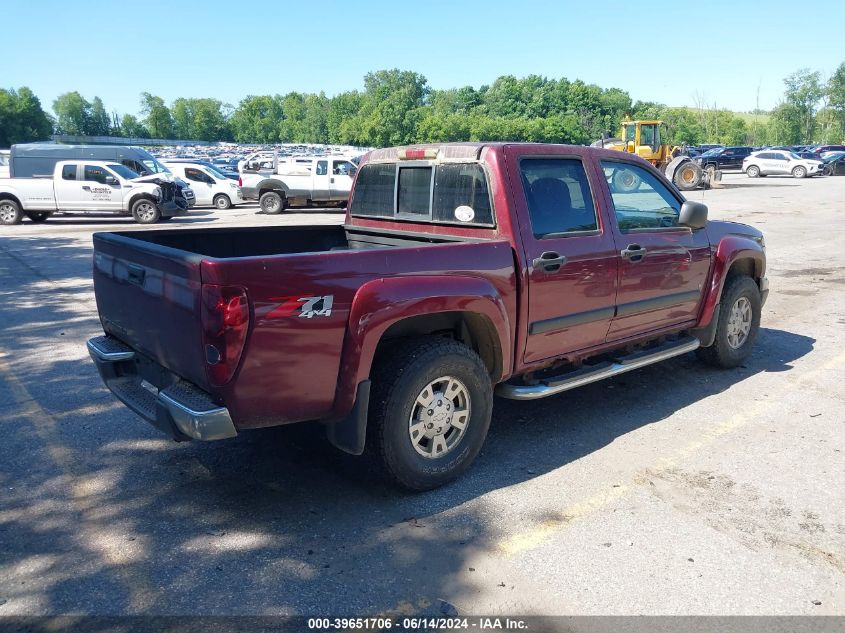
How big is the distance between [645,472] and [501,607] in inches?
65.7

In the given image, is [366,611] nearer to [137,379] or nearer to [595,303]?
[137,379]

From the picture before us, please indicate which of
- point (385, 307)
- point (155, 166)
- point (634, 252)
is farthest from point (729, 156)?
point (385, 307)

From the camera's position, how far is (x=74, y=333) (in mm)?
7543

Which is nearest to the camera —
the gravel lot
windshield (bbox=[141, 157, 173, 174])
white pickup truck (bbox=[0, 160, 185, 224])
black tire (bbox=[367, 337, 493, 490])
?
the gravel lot

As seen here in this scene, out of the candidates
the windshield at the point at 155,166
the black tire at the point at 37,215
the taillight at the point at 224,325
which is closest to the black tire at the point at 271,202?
Result: the windshield at the point at 155,166

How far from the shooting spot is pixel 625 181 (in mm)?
5090

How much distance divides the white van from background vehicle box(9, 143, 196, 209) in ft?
2.22

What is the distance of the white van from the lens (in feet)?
80.6

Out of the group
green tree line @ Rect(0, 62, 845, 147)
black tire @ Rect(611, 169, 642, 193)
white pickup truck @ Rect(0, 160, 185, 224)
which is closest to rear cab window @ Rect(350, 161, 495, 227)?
black tire @ Rect(611, 169, 642, 193)

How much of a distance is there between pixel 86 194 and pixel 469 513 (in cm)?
1991

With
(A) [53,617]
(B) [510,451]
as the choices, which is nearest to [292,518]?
(A) [53,617]

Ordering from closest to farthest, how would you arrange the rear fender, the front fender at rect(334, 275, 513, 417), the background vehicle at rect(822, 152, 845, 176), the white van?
1. the front fender at rect(334, 275, 513, 417)
2. the rear fender
3. the white van
4. the background vehicle at rect(822, 152, 845, 176)

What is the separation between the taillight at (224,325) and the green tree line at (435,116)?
133 ft

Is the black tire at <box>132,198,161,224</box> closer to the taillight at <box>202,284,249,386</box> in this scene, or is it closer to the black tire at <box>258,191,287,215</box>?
the black tire at <box>258,191,287,215</box>
